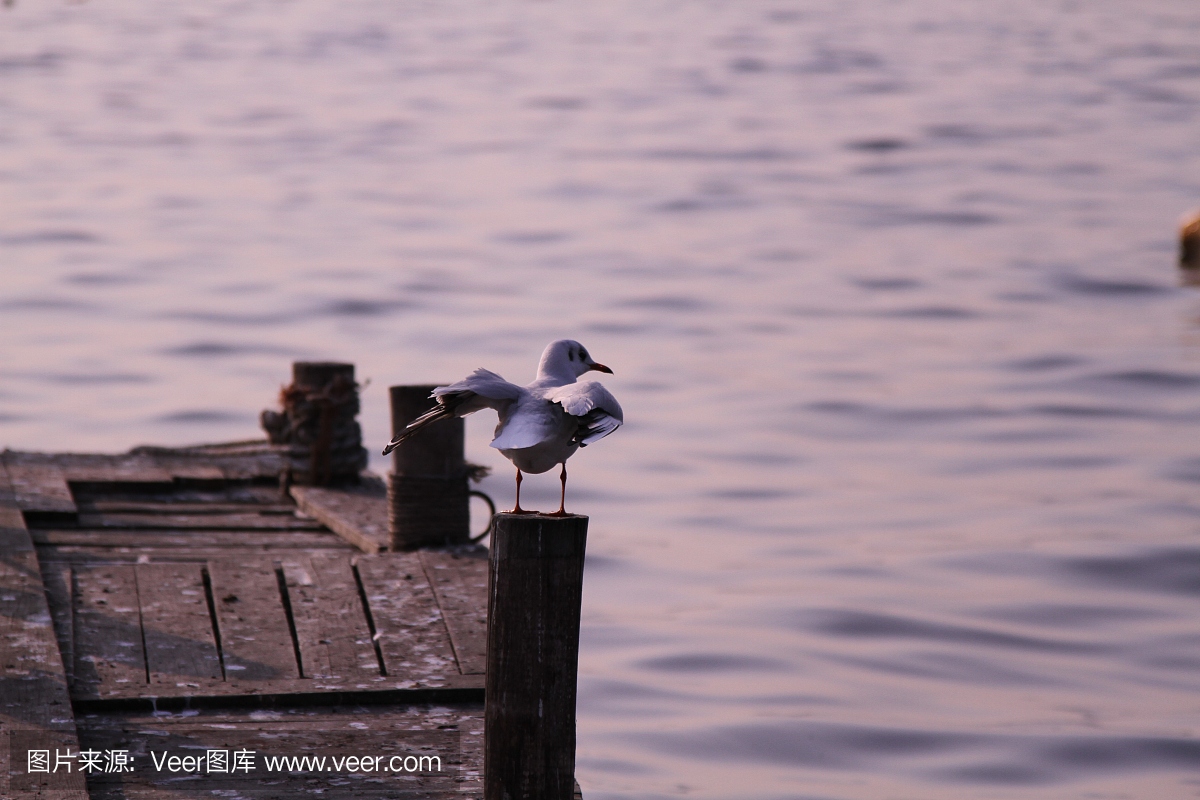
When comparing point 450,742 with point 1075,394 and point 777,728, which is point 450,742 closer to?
point 777,728

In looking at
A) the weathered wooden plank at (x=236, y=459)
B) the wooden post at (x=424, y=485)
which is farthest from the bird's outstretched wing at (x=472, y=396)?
the weathered wooden plank at (x=236, y=459)

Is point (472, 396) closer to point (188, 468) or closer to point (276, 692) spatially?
point (276, 692)

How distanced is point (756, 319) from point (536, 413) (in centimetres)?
1555

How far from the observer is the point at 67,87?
3931 cm

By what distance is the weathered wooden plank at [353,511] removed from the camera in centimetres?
702

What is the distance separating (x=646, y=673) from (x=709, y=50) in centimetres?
3571

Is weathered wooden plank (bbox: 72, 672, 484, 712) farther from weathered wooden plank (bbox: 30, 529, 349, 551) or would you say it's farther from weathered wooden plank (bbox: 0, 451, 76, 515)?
weathered wooden plank (bbox: 0, 451, 76, 515)

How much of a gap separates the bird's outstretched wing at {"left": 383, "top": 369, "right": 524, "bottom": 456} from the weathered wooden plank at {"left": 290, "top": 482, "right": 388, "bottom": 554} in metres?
2.76

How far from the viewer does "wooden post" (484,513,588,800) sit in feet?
13.6

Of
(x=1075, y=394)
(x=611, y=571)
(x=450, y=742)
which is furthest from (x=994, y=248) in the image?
(x=450, y=742)

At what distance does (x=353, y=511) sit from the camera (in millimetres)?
7500

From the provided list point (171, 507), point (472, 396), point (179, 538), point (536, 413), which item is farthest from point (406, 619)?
point (171, 507)

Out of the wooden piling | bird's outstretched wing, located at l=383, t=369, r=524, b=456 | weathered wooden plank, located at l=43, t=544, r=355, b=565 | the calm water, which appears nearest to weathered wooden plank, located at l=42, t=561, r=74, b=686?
weathered wooden plank, located at l=43, t=544, r=355, b=565

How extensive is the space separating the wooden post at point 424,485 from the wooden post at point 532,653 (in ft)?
8.18
